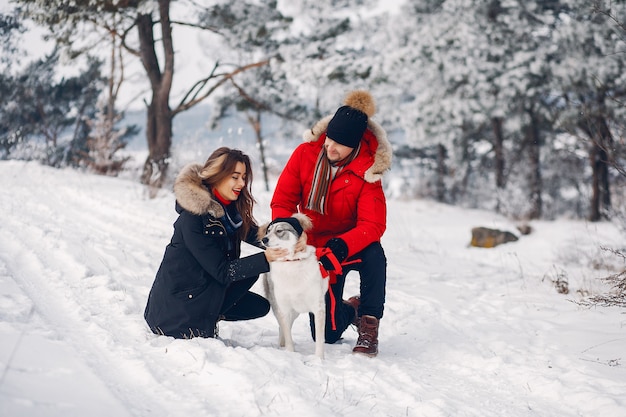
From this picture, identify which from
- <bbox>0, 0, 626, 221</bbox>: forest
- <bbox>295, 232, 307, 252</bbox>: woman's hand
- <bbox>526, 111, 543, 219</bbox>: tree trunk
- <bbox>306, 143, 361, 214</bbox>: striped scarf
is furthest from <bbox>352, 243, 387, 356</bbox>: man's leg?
<bbox>526, 111, 543, 219</bbox>: tree trunk

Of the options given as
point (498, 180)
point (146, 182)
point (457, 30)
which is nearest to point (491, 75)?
point (457, 30)

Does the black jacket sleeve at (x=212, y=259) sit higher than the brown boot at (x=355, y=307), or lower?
higher

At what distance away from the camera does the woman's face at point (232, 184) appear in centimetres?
337

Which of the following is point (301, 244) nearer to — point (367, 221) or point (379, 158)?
point (367, 221)

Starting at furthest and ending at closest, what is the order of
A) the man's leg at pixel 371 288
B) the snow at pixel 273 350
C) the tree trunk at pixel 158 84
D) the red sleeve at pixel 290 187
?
the tree trunk at pixel 158 84 → the red sleeve at pixel 290 187 → the man's leg at pixel 371 288 → the snow at pixel 273 350

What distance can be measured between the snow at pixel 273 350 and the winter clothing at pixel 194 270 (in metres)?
0.17

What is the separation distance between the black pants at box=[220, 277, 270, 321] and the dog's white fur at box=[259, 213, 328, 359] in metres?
0.23

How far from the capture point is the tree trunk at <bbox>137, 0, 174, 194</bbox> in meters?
10.9

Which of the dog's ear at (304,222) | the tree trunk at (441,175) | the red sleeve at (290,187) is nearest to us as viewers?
the dog's ear at (304,222)

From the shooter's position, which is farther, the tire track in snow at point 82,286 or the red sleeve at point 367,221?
the red sleeve at point 367,221

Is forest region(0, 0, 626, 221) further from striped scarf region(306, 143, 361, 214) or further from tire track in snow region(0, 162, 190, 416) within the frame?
striped scarf region(306, 143, 361, 214)

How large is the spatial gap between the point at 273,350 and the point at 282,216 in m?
1.01

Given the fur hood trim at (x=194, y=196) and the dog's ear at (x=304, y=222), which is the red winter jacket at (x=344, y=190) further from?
the fur hood trim at (x=194, y=196)

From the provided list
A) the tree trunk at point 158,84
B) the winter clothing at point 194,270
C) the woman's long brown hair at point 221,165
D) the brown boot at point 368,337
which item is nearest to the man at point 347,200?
the brown boot at point 368,337
